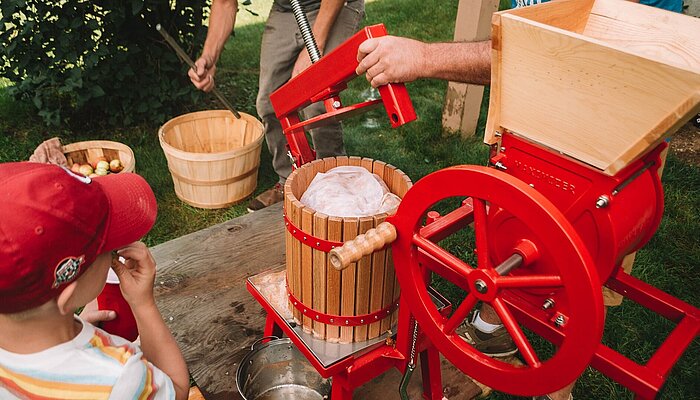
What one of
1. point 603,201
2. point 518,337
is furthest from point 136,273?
point 603,201

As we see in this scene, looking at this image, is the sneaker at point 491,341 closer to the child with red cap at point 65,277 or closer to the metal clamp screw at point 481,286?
the metal clamp screw at point 481,286

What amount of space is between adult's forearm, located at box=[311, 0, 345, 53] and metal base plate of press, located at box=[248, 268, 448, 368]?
55.9 inches

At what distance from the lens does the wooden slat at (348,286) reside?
186 centimetres

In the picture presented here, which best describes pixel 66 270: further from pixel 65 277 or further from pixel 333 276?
pixel 333 276

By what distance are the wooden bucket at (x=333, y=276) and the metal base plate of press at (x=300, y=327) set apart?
1.0 inches

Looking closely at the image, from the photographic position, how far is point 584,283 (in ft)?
4.08

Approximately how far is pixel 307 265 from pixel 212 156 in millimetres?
1796

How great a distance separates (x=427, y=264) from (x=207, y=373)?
129 centimetres

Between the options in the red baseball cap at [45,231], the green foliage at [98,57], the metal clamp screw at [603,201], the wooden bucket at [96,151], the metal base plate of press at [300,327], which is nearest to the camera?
the red baseball cap at [45,231]

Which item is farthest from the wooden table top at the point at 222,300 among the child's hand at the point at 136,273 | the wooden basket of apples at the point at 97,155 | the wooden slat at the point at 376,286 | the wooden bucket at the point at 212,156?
the child's hand at the point at 136,273

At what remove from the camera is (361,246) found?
1562 mm

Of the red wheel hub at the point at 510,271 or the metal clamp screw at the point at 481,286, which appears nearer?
the red wheel hub at the point at 510,271

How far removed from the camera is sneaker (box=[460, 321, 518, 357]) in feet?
9.10

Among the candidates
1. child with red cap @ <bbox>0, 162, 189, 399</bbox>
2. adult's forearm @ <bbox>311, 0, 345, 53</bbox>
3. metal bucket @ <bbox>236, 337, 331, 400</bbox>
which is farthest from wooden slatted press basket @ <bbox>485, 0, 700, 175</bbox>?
adult's forearm @ <bbox>311, 0, 345, 53</bbox>
